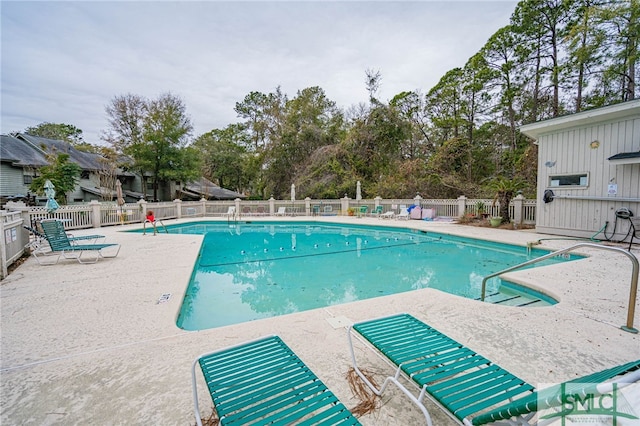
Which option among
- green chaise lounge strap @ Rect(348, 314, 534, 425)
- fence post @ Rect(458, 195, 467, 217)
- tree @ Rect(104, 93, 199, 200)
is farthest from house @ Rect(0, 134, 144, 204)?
green chaise lounge strap @ Rect(348, 314, 534, 425)

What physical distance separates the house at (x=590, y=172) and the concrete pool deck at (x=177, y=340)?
4.04 metres

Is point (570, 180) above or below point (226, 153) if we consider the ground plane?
below

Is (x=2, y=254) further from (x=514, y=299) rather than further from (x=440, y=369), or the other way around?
(x=514, y=299)

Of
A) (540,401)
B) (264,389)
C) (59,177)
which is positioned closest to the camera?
(540,401)

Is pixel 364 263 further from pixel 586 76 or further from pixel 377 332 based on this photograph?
pixel 586 76

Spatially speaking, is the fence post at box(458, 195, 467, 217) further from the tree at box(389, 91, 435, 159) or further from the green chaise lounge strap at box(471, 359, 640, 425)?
the green chaise lounge strap at box(471, 359, 640, 425)

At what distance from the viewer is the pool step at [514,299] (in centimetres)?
433

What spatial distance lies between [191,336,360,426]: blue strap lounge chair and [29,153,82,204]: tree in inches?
873

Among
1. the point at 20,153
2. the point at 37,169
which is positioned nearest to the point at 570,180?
the point at 37,169

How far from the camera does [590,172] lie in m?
8.36

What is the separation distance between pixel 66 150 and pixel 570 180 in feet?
101

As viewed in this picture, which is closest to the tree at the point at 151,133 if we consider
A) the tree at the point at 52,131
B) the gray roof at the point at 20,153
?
the gray roof at the point at 20,153

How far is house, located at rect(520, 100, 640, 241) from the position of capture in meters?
7.59

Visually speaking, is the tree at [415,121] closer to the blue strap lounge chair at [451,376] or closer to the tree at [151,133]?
the tree at [151,133]
